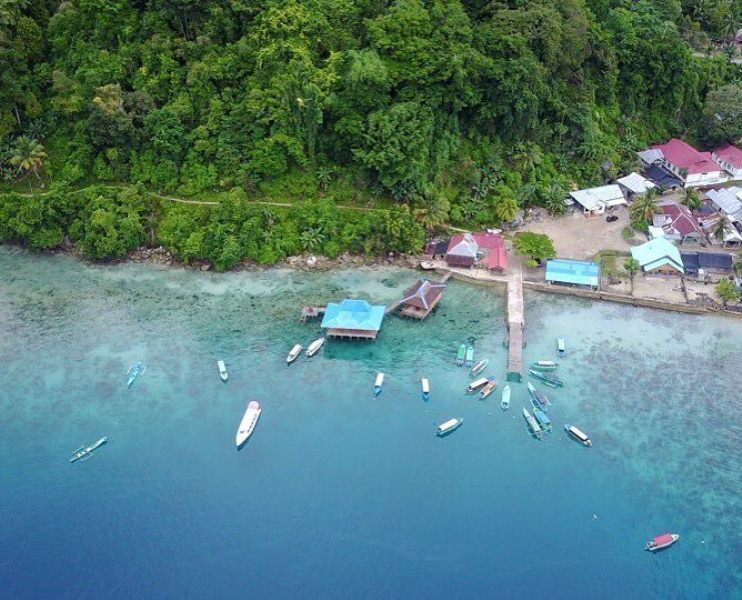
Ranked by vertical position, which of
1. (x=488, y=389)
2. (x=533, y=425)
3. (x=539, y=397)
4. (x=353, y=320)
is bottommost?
(x=533, y=425)

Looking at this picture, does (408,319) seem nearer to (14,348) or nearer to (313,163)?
(313,163)

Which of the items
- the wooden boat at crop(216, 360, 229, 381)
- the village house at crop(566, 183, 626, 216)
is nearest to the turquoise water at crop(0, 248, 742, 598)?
the wooden boat at crop(216, 360, 229, 381)

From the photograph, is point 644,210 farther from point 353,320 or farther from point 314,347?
point 314,347

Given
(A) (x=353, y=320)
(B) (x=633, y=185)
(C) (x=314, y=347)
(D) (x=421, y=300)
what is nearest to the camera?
(C) (x=314, y=347)

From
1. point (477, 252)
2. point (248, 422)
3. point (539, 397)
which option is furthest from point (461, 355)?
point (248, 422)

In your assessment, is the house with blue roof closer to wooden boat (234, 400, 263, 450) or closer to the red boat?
wooden boat (234, 400, 263, 450)

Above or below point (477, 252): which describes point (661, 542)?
below

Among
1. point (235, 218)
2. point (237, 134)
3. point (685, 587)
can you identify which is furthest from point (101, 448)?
point (685, 587)
